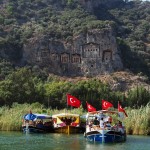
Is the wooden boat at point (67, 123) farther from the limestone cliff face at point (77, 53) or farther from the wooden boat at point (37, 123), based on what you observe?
the limestone cliff face at point (77, 53)

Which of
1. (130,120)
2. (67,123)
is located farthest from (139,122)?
(67,123)

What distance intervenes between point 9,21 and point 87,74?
3227 cm

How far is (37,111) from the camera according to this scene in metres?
65.2

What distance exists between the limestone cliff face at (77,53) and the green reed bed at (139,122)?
6221cm

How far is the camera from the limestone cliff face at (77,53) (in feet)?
378

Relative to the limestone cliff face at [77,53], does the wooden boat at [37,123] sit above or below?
below

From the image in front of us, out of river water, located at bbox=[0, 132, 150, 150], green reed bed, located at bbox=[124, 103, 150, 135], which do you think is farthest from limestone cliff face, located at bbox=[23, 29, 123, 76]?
river water, located at bbox=[0, 132, 150, 150]

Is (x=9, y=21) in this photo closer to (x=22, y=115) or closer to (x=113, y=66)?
(x=113, y=66)

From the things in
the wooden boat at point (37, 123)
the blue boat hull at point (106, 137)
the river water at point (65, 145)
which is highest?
the wooden boat at point (37, 123)

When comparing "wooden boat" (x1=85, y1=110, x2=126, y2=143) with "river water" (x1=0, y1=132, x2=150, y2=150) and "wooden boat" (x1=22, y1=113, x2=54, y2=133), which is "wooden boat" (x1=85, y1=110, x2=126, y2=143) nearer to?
"river water" (x1=0, y1=132, x2=150, y2=150)

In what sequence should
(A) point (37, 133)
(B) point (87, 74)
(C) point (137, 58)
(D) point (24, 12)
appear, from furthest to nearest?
(D) point (24, 12)
(C) point (137, 58)
(B) point (87, 74)
(A) point (37, 133)

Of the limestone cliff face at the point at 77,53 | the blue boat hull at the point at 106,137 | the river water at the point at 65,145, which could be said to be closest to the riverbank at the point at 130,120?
the river water at the point at 65,145

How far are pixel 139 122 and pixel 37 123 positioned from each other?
44.8 feet

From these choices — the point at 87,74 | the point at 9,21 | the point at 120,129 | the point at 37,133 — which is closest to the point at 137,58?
the point at 87,74
